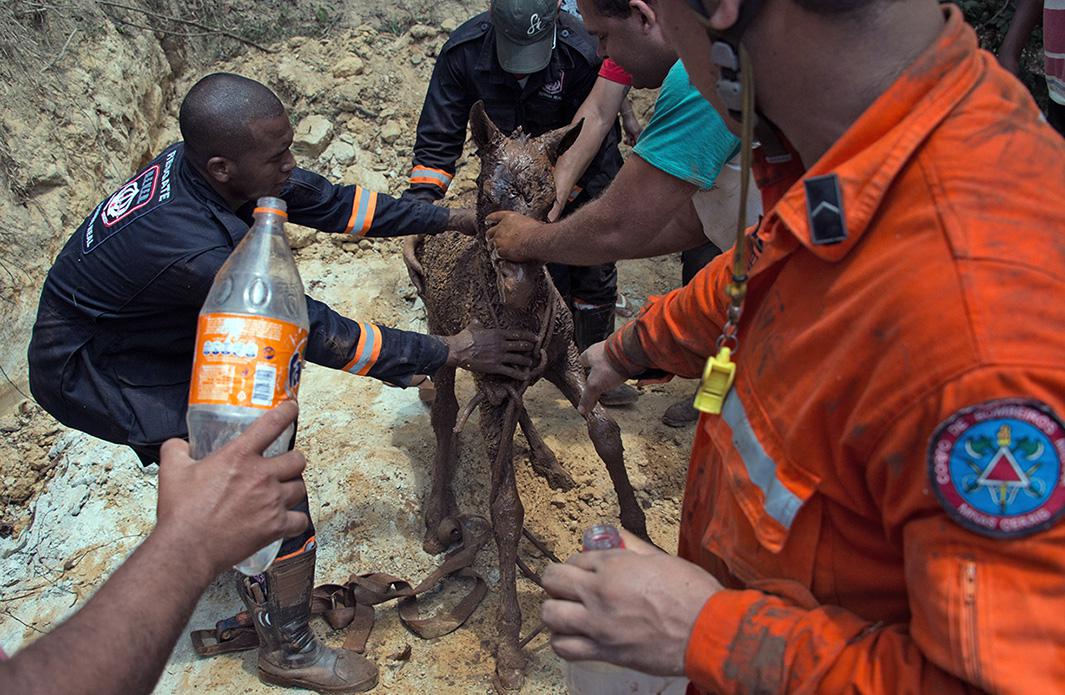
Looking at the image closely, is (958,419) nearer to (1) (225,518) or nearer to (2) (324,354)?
(1) (225,518)

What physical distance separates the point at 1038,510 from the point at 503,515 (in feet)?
9.39

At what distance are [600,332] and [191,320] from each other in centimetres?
313

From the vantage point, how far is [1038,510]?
98cm

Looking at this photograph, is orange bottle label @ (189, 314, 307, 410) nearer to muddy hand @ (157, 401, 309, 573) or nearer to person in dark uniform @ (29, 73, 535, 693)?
muddy hand @ (157, 401, 309, 573)

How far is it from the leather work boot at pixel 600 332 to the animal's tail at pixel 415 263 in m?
1.26

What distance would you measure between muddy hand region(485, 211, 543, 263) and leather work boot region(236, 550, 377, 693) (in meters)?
1.72

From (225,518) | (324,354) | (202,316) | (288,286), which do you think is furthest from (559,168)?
(225,518)

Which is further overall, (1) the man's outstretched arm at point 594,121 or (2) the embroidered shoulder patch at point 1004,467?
(1) the man's outstretched arm at point 594,121

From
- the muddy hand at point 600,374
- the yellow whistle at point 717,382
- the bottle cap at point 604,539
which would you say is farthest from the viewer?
the muddy hand at point 600,374

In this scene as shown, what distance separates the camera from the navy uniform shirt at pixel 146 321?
3.01 m

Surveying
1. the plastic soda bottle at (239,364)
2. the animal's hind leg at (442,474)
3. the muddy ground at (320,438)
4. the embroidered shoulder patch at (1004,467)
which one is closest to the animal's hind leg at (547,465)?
the muddy ground at (320,438)

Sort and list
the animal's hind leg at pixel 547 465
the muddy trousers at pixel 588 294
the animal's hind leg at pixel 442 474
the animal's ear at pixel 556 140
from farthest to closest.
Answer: the muddy trousers at pixel 588 294 < the animal's hind leg at pixel 547 465 < the animal's hind leg at pixel 442 474 < the animal's ear at pixel 556 140

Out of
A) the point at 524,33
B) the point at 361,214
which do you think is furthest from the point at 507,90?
the point at 361,214

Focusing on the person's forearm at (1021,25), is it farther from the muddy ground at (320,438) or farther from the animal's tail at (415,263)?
the animal's tail at (415,263)
